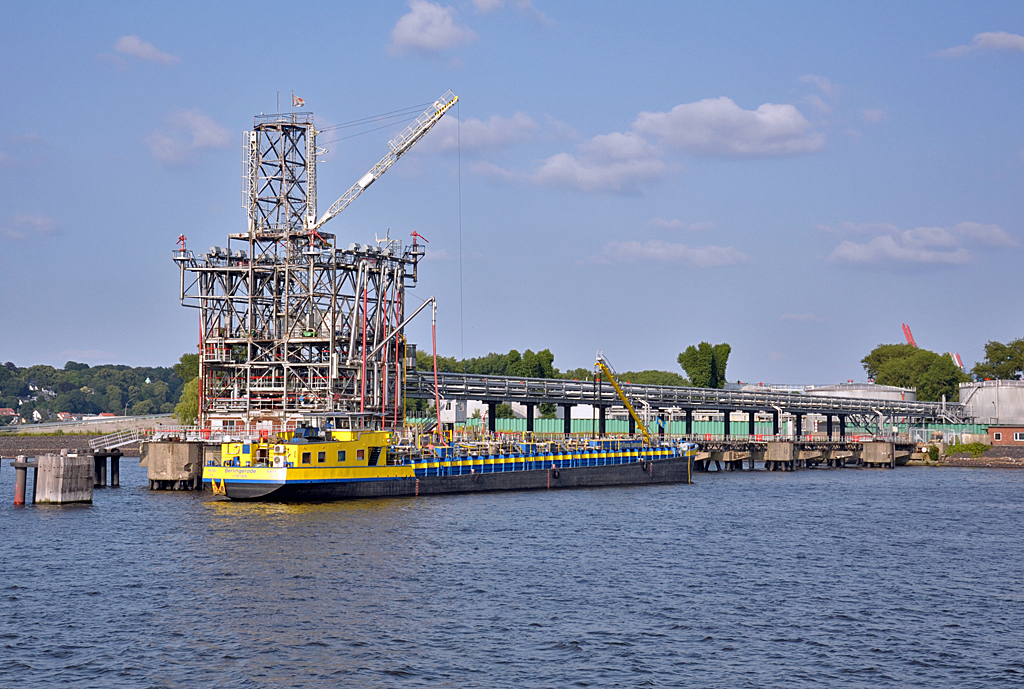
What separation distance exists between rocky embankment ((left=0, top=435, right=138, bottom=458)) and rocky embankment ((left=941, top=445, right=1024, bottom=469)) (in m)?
128

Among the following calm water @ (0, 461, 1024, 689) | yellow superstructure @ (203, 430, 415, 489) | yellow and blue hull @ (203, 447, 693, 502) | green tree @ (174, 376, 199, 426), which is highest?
green tree @ (174, 376, 199, 426)

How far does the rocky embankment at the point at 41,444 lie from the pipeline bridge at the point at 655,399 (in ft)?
225

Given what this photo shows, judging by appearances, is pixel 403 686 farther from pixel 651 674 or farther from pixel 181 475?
pixel 181 475

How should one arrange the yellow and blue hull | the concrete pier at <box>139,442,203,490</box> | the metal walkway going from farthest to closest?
the metal walkway, the concrete pier at <box>139,442,203,490</box>, the yellow and blue hull

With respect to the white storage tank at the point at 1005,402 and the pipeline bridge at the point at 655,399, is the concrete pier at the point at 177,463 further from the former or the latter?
the white storage tank at the point at 1005,402

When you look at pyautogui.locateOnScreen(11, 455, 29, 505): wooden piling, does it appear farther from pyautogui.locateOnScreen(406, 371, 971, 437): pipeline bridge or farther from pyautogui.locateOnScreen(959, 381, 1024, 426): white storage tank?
pyautogui.locateOnScreen(959, 381, 1024, 426): white storage tank

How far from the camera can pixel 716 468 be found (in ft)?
513

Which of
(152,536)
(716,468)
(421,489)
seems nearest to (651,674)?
(152,536)

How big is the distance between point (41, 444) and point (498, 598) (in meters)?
142

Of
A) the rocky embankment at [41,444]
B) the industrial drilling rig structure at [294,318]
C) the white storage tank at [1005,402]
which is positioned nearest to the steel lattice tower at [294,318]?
the industrial drilling rig structure at [294,318]

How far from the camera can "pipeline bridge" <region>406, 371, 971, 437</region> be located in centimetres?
12275

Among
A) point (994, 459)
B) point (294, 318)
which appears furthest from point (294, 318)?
point (994, 459)

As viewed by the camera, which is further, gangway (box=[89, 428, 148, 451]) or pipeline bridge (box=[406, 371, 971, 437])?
pipeline bridge (box=[406, 371, 971, 437])

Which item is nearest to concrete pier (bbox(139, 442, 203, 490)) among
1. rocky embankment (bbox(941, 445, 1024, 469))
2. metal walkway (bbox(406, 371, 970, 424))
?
metal walkway (bbox(406, 371, 970, 424))
